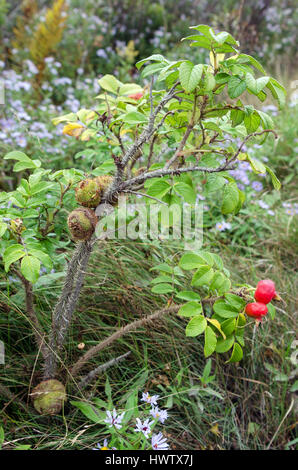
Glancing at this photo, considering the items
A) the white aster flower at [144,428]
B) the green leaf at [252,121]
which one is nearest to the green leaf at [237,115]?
the green leaf at [252,121]


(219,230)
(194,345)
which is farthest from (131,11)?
(194,345)

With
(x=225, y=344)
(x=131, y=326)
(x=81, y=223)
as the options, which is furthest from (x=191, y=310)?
(x=81, y=223)

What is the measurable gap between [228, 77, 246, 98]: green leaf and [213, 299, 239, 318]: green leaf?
57 centimetres

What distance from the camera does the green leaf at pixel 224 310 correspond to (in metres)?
1.22

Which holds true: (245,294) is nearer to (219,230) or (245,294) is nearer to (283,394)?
(283,394)

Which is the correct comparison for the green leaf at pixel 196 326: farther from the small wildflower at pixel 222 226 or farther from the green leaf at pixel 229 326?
the small wildflower at pixel 222 226

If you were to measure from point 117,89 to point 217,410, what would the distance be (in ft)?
4.47

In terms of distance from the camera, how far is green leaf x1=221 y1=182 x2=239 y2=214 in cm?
119

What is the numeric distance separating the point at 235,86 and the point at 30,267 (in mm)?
701

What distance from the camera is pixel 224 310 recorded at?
123 cm

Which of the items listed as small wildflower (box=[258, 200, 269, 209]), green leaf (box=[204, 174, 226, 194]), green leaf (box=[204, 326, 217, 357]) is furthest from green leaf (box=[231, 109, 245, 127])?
small wildflower (box=[258, 200, 269, 209])

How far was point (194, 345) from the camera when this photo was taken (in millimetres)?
1879

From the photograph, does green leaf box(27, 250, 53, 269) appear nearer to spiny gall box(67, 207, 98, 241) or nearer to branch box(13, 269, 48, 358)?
spiny gall box(67, 207, 98, 241)

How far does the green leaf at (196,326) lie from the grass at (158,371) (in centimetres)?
50
